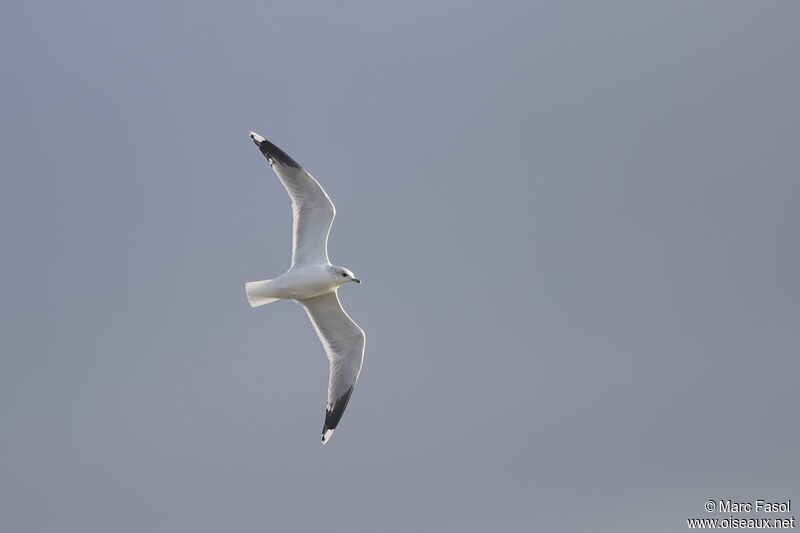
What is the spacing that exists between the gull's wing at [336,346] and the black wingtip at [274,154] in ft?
6.62

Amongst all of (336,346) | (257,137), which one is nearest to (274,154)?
(257,137)

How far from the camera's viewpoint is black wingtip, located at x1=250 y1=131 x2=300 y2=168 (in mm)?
15727

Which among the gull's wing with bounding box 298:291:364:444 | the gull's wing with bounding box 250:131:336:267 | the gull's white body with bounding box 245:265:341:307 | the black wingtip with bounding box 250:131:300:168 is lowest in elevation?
the gull's wing with bounding box 298:291:364:444

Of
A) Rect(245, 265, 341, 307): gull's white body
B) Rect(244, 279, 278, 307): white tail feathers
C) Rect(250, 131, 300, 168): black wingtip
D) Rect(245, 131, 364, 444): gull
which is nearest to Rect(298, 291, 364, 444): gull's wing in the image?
Rect(245, 131, 364, 444): gull

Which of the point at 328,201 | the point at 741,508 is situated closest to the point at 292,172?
the point at 328,201

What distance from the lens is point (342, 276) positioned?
15406 millimetres

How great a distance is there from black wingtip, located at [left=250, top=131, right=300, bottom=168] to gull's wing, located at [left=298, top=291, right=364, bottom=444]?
6.62 feet

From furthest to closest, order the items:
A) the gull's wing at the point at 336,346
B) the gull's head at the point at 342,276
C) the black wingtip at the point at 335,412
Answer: the black wingtip at the point at 335,412 → the gull's wing at the point at 336,346 → the gull's head at the point at 342,276

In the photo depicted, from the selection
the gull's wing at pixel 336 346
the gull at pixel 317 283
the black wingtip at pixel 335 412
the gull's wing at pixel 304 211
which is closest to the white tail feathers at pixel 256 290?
the gull at pixel 317 283

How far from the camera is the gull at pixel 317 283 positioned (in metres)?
15.4

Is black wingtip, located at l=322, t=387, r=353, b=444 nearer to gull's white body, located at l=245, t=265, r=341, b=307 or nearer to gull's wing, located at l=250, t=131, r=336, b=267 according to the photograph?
gull's white body, located at l=245, t=265, r=341, b=307

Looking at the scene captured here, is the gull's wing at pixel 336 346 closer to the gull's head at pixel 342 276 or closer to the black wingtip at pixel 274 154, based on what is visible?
the gull's head at pixel 342 276

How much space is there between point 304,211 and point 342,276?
3.83 feet

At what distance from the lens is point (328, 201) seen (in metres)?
15.7
